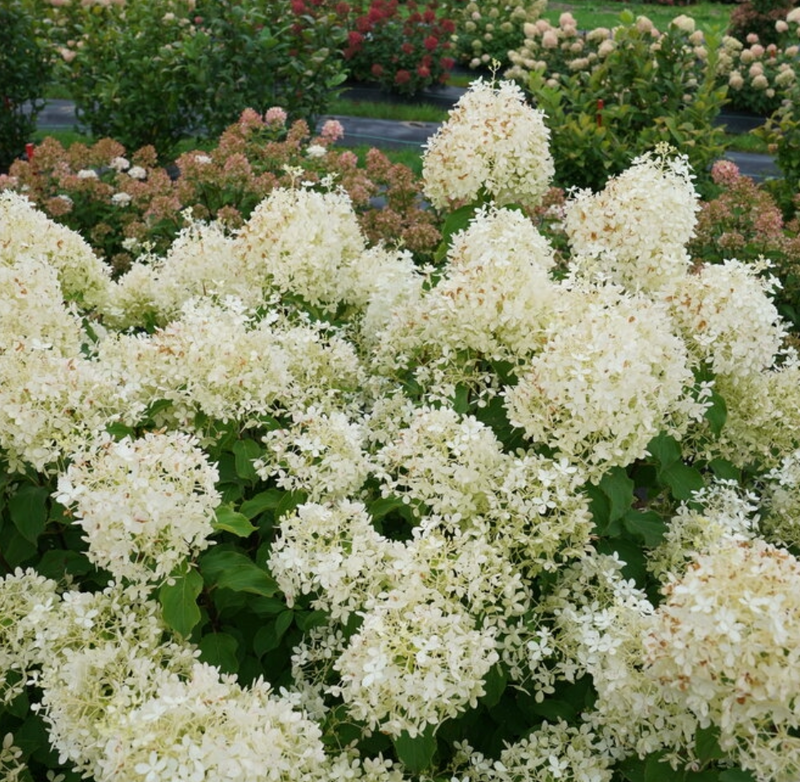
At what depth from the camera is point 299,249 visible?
379cm

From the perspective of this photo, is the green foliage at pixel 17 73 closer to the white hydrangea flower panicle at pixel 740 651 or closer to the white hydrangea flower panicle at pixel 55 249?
the white hydrangea flower panicle at pixel 55 249

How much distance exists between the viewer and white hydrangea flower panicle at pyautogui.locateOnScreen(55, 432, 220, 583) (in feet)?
8.18

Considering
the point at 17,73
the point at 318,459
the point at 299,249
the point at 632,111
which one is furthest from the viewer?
the point at 17,73

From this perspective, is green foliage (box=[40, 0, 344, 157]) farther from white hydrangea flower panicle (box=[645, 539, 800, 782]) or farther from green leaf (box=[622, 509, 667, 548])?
white hydrangea flower panicle (box=[645, 539, 800, 782])

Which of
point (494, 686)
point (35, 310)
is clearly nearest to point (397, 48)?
point (35, 310)

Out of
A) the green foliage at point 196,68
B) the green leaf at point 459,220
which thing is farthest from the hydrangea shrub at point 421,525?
the green foliage at point 196,68

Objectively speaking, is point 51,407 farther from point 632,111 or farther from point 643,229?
point 632,111

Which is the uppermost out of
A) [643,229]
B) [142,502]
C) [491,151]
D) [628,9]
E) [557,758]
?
[491,151]

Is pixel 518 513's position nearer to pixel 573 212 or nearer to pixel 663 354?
pixel 663 354

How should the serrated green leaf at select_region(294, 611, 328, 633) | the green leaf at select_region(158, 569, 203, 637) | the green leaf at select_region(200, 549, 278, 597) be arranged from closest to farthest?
1. the green leaf at select_region(158, 569, 203, 637)
2. the green leaf at select_region(200, 549, 278, 597)
3. the serrated green leaf at select_region(294, 611, 328, 633)

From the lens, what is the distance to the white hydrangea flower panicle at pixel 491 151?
3922 millimetres

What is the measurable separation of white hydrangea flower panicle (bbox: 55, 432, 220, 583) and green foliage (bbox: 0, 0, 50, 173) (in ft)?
32.8

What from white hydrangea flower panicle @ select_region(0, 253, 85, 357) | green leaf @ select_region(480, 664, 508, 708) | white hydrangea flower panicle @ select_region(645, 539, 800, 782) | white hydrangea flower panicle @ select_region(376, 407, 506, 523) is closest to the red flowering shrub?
white hydrangea flower panicle @ select_region(0, 253, 85, 357)

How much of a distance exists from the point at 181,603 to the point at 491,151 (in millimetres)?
2218
